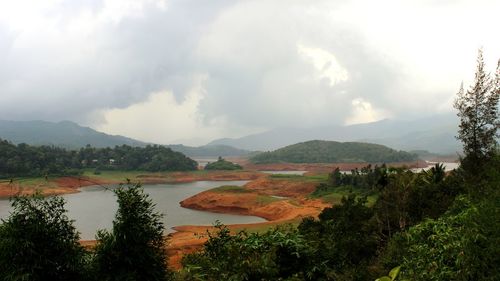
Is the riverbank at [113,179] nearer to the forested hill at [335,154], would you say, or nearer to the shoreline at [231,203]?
the shoreline at [231,203]

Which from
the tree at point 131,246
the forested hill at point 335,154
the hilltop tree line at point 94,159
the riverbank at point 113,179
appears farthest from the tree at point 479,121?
the forested hill at point 335,154

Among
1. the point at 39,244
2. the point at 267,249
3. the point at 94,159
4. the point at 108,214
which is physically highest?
the point at 94,159

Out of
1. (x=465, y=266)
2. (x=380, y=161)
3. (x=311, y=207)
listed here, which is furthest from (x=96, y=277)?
(x=380, y=161)

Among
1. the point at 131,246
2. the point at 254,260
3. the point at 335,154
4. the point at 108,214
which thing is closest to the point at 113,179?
the point at 108,214

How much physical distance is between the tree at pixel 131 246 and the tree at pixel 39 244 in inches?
35.6

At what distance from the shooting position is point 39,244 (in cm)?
1402

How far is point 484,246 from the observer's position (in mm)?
7895

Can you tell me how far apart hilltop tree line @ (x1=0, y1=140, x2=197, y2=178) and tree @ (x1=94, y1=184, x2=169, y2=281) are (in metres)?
87.5

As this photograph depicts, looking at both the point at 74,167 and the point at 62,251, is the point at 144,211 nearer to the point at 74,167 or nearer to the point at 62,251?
the point at 62,251

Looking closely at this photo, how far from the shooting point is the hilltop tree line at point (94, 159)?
9575 cm

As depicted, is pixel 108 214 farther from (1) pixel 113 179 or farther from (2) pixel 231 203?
(1) pixel 113 179

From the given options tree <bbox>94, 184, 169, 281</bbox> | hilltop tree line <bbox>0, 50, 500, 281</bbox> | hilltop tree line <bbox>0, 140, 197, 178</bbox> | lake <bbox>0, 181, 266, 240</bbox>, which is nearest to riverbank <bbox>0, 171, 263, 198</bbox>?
hilltop tree line <bbox>0, 140, 197, 178</bbox>

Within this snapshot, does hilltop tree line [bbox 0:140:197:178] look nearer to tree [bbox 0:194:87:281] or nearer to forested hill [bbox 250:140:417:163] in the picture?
forested hill [bbox 250:140:417:163]

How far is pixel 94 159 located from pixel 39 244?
112035 mm
